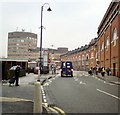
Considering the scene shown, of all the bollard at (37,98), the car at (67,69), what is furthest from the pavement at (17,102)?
the car at (67,69)

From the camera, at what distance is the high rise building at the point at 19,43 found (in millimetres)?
119912

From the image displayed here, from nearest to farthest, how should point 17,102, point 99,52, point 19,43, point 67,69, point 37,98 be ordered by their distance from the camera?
point 37,98, point 17,102, point 67,69, point 99,52, point 19,43

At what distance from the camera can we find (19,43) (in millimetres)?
122125

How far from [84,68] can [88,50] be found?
26.5 feet

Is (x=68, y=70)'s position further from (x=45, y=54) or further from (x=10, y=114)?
(x=10, y=114)

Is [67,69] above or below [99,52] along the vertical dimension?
below

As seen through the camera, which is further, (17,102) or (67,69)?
(67,69)

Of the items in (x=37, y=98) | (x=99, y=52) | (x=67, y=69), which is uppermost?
(x=99, y=52)

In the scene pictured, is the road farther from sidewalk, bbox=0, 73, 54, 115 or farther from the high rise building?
the high rise building

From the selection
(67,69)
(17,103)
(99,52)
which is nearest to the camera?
(17,103)

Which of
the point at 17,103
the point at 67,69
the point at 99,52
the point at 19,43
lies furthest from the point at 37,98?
the point at 19,43

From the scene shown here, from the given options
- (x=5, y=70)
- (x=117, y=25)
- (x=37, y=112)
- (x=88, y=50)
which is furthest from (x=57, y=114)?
(x=88, y=50)

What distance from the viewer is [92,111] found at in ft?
33.6

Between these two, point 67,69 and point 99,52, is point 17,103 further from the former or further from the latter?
point 99,52
